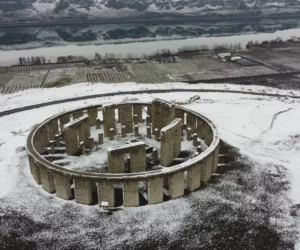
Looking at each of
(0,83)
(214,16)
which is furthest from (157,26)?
(0,83)

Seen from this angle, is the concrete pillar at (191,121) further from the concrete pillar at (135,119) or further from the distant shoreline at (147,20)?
the distant shoreline at (147,20)

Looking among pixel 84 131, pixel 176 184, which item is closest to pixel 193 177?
pixel 176 184

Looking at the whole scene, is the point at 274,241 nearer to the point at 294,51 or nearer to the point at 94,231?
the point at 94,231

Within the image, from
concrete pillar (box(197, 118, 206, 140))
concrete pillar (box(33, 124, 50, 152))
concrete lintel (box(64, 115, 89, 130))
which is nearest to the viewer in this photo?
concrete lintel (box(64, 115, 89, 130))

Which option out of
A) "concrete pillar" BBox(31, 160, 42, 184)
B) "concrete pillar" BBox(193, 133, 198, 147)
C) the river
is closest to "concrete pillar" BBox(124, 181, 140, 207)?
"concrete pillar" BBox(31, 160, 42, 184)

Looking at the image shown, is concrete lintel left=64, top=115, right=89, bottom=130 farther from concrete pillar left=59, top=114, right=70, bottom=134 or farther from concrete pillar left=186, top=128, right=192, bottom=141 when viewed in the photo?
concrete pillar left=186, top=128, right=192, bottom=141

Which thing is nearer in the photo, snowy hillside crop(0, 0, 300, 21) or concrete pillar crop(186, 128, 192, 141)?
concrete pillar crop(186, 128, 192, 141)
